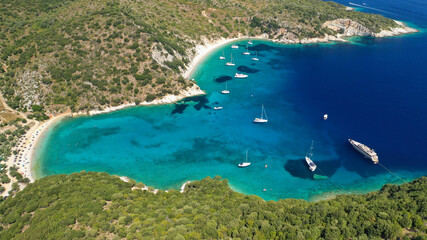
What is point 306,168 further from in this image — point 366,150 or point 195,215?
point 195,215

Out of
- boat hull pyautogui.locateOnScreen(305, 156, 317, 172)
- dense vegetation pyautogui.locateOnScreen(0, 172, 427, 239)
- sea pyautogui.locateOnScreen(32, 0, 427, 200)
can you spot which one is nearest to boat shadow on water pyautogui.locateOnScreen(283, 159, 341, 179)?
sea pyautogui.locateOnScreen(32, 0, 427, 200)

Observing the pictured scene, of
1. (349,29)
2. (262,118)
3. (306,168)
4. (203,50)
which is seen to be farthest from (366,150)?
(349,29)

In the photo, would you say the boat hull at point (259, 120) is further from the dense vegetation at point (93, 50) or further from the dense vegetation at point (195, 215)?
the dense vegetation at point (195, 215)

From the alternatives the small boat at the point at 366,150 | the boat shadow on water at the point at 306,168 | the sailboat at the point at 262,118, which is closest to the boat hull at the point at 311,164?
the boat shadow on water at the point at 306,168

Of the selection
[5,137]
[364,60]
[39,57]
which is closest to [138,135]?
[5,137]

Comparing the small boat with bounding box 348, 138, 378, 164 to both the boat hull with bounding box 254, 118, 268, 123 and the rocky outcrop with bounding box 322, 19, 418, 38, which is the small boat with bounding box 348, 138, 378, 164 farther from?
the rocky outcrop with bounding box 322, 19, 418, 38
